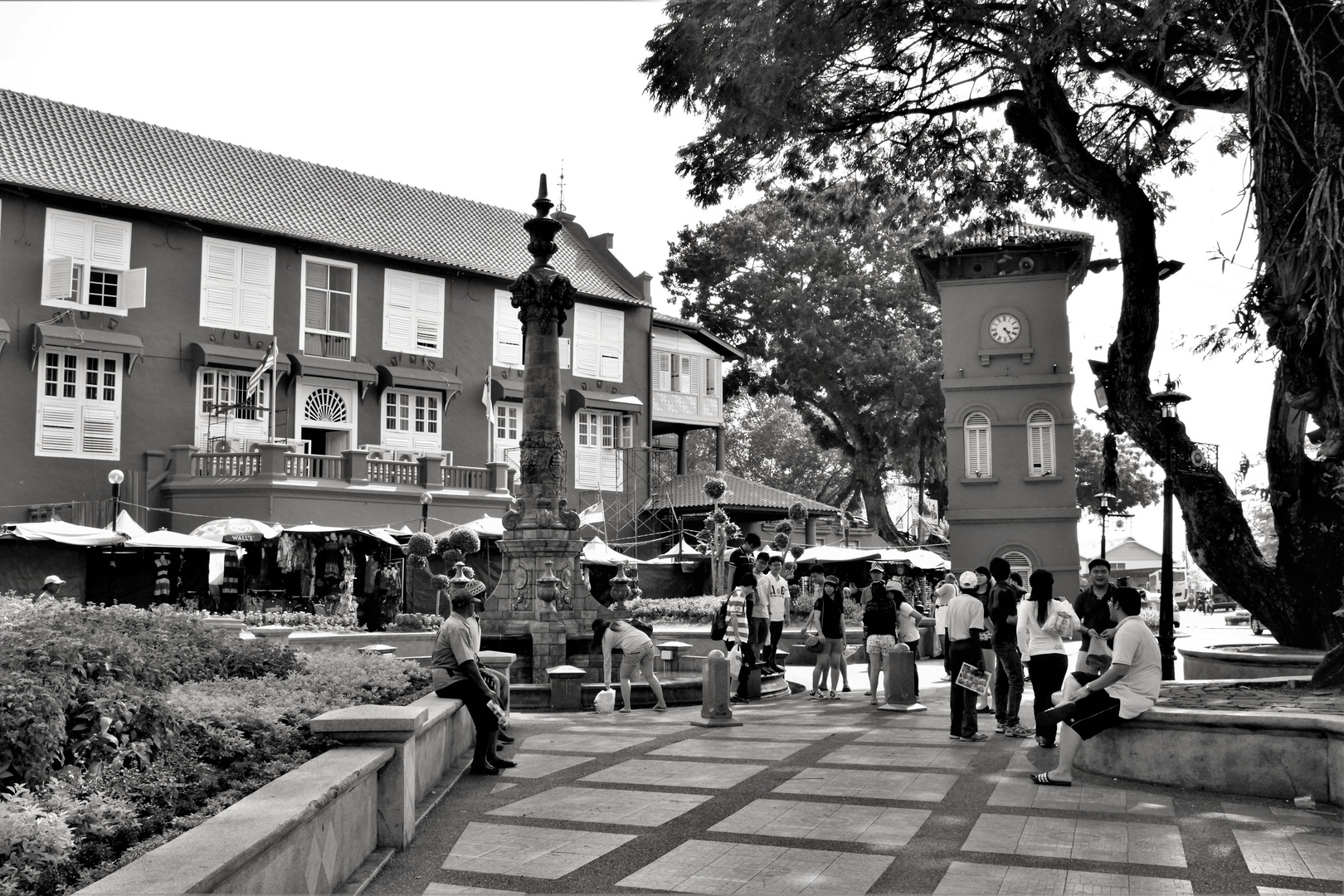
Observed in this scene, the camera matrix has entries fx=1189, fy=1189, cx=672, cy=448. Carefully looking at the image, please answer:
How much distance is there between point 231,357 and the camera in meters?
29.8

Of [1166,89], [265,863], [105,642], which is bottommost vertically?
[265,863]

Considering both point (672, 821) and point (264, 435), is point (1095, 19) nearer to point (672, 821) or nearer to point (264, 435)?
point (672, 821)

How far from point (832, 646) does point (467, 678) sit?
783 centimetres

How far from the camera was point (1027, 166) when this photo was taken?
1809 centimetres

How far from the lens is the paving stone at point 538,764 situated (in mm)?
9703

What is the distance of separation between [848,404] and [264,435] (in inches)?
853

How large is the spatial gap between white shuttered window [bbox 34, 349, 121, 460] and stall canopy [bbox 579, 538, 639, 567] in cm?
1136

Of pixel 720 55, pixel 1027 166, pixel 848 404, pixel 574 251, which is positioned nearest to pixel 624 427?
pixel 574 251

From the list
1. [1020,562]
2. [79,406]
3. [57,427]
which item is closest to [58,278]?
[79,406]

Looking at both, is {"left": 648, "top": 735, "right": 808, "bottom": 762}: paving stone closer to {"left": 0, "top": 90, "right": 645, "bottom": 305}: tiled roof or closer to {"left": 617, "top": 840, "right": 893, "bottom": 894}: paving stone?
{"left": 617, "top": 840, "right": 893, "bottom": 894}: paving stone

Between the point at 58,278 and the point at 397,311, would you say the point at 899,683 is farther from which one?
the point at 397,311

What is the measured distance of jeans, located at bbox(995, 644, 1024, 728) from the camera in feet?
39.1

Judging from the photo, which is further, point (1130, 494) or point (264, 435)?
point (1130, 494)

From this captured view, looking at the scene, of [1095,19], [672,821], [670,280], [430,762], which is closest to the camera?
[672,821]
